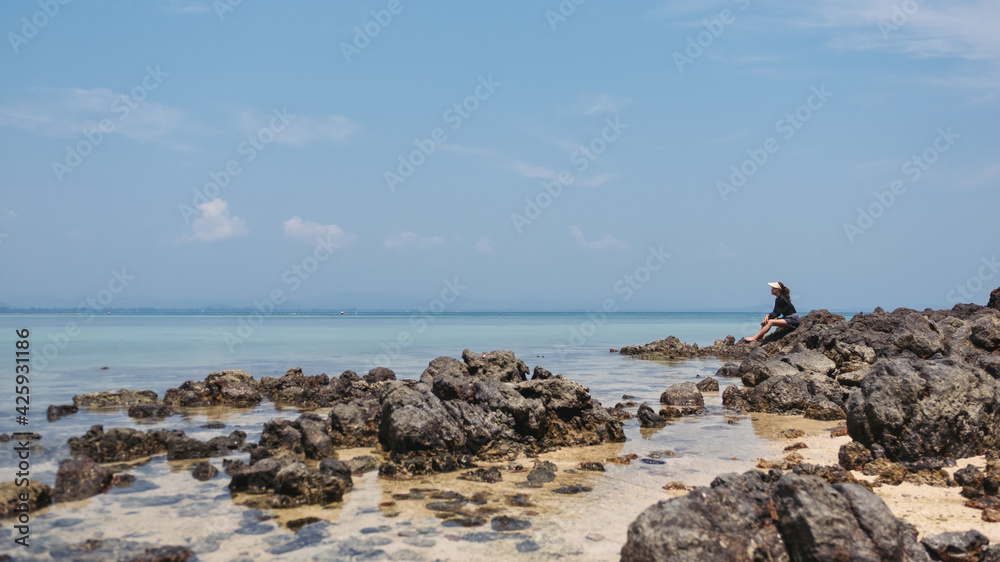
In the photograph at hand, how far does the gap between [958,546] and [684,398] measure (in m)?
10.0

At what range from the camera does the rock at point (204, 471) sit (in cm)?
902

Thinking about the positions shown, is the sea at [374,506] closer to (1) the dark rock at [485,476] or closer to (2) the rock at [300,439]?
(1) the dark rock at [485,476]

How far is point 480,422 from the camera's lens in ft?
35.6

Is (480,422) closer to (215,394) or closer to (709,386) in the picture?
(215,394)

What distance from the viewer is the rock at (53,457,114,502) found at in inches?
315

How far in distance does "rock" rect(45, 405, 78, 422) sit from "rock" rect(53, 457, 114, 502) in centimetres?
615

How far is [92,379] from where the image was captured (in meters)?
20.2

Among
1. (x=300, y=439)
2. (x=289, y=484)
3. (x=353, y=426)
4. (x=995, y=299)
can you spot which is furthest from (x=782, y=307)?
(x=289, y=484)

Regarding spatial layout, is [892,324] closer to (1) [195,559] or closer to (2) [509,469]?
(2) [509,469]

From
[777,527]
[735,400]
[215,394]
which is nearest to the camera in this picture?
[777,527]

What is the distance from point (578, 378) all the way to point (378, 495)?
1414 cm

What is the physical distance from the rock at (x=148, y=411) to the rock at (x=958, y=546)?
45.0ft

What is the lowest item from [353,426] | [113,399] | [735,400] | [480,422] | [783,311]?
[113,399]

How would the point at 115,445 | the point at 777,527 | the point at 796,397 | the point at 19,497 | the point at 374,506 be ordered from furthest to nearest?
1. the point at 796,397
2. the point at 115,445
3. the point at 374,506
4. the point at 19,497
5. the point at 777,527
